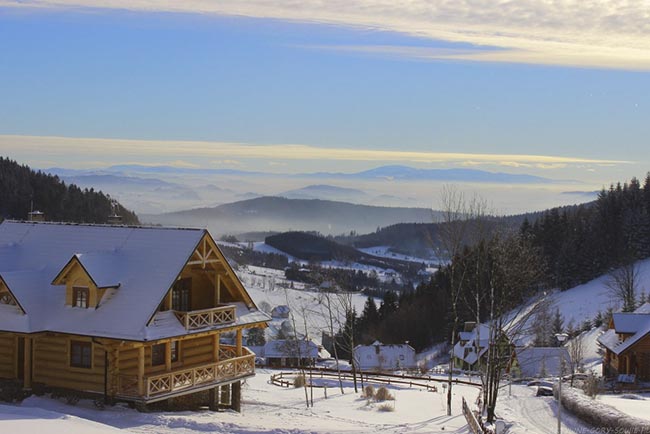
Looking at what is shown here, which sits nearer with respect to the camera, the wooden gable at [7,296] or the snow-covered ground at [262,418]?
the snow-covered ground at [262,418]

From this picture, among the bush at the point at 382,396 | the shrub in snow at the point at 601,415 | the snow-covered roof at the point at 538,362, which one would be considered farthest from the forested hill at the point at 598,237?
the bush at the point at 382,396

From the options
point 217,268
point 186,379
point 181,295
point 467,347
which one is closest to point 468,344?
point 467,347

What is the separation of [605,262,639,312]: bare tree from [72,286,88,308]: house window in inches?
2484

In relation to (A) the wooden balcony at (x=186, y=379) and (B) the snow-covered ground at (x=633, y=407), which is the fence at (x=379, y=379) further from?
(A) the wooden balcony at (x=186, y=379)

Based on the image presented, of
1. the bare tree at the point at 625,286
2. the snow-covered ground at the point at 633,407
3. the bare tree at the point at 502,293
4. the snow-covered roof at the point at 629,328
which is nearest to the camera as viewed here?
the bare tree at the point at 502,293

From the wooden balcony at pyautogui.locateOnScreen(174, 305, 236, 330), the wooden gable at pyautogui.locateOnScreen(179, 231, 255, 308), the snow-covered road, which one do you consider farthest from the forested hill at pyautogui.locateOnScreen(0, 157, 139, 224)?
the wooden balcony at pyautogui.locateOnScreen(174, 305, 236, 330)

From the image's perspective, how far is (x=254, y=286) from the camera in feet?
612

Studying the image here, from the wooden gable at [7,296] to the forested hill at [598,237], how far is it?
82.6m

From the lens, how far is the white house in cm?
8612

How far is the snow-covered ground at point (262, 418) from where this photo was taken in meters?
21.2

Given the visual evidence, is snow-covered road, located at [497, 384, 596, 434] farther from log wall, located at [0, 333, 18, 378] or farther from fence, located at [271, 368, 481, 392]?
log wall, located at [0, 333, 18, 378]

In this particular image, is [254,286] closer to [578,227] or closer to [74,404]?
[578,227]

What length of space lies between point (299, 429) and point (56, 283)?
34.4 ft

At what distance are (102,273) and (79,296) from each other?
1.24 meters
